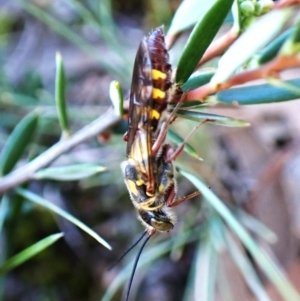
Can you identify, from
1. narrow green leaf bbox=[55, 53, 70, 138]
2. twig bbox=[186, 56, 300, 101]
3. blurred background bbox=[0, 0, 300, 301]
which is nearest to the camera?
twig bbox=[186, 56, 300, 101]

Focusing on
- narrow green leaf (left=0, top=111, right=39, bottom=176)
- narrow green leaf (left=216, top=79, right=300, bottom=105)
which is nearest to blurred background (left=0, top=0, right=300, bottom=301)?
narrow green leaf (left=0, top=111, right=39, bottom=176)

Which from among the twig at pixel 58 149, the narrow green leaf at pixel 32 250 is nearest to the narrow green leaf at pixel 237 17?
the twig at pixel 58 149

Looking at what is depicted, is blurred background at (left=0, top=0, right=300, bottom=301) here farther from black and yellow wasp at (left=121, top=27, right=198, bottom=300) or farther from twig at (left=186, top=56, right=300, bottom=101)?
twig at (left=186, top=56, right=300, bottom=101)

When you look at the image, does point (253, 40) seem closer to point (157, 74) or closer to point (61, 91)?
point (157, 74)

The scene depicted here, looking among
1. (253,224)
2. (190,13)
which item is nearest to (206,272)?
(253,224)

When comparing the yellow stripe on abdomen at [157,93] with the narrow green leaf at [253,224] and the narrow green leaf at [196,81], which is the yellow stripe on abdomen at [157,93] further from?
the narrow green leaf at [253,224]
